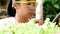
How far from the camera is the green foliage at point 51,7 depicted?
3875 millimetres

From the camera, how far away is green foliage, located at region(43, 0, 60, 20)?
3.88m

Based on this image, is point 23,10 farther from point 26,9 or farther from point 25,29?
point 25,29

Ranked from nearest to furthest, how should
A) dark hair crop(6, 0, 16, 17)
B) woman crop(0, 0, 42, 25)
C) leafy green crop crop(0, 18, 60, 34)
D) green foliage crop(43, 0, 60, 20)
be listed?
1. leafy green crop crop(0, 18, 60, 34)
2. woman crop(0, 0, 42, 25)
3. dark hair crop(6, 0, 16, 17)
4. green foliage crop(43, 0, 60, 20)

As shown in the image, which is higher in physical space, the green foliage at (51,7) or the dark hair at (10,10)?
the dark hair at (10,10)

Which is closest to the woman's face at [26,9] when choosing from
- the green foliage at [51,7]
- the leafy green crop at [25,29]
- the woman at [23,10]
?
the woman at [23,10]

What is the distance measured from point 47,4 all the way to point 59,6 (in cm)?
26

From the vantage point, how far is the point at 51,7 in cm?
395

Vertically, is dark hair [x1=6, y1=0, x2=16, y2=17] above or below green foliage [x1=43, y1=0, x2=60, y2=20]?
above

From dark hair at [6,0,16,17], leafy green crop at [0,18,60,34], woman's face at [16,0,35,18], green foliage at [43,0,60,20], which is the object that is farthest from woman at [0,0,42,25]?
green foliage at [43,0,60,20]

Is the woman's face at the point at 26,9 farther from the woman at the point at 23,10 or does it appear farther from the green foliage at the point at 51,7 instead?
the green foliage at the point at 51,7

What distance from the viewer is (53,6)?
392cm

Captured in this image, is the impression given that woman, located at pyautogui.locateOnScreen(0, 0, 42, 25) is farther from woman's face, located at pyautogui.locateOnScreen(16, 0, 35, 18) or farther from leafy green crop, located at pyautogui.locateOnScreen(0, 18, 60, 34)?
leafy green crop, located at pyautogui.locateOnScreen(0, 18, 60, 34)

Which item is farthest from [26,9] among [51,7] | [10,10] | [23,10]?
[51,7]

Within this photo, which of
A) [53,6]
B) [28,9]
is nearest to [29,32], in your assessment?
[28,9]
